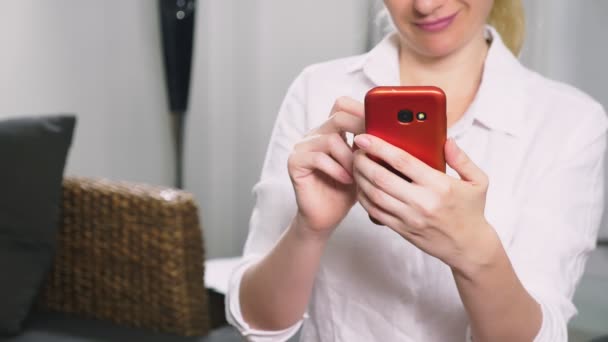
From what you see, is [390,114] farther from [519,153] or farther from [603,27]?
[603,27]

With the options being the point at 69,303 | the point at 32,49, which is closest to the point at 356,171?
the point at 69,303

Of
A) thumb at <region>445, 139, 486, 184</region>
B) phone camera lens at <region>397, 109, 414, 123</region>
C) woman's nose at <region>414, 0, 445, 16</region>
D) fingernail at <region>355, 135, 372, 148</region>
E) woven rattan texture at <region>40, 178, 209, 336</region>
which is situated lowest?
woven rattan texture at <region>40, 178, 209, 336</region>

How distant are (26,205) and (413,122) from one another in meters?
1.02

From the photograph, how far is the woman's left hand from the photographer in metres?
0.56

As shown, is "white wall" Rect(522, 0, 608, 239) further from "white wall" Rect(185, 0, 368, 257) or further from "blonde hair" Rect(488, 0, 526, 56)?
"blonde hair" Rect(488, 0, 526, 56)

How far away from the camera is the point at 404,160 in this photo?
562 mm

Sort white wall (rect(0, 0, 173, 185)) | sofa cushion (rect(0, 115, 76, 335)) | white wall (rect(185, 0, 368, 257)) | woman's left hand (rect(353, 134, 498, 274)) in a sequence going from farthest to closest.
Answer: white wall (rect(185, 0, 368, 257)) < white wall (rect(0, 0, 173, 185)) < sofa cushion (rect(0, 115, 76, 335)) < woman's left hand (rect(353, 134, 498, 274))

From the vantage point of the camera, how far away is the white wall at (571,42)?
1591mm

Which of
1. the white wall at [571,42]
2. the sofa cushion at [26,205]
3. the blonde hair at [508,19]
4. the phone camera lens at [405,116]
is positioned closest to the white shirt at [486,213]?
the blonde hair at [508,19]

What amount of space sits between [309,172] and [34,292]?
3.03ft

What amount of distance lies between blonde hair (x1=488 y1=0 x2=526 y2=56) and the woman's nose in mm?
235

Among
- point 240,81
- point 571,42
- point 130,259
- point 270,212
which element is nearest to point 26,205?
point 130,259

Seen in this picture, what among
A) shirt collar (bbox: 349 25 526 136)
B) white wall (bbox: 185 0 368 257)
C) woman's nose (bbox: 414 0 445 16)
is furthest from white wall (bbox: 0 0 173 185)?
woman's nose (bbox: 414 0 445 16)

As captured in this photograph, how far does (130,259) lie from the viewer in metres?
1.47
